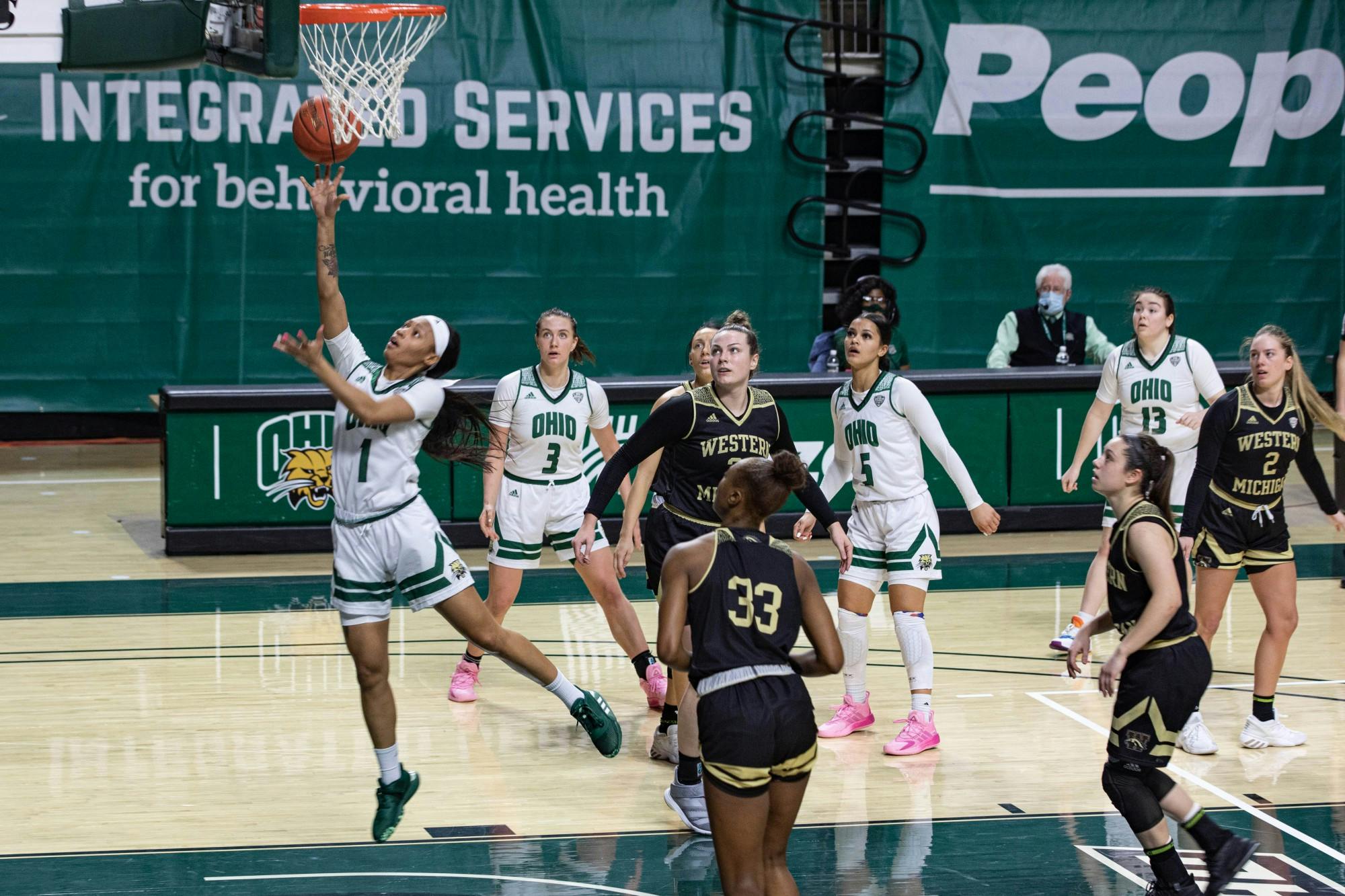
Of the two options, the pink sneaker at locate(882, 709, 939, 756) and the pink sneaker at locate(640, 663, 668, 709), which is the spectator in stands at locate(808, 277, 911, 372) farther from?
the pink sneaker at locate(882, 709, 939, 756)

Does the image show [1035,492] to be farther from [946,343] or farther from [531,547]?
[531,547]

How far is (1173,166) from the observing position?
16016 millimetres

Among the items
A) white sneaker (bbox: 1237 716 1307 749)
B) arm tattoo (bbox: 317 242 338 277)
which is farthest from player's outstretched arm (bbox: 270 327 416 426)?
white sneaker (bbox: 1237 716 1307 749)

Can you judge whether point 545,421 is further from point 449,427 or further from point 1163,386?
point 1163,386

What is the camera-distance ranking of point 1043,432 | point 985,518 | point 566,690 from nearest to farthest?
point 566,690 < point 985,518 < point 1043,432

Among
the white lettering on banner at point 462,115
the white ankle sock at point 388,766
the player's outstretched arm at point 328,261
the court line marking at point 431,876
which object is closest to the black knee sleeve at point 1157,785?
the court line marking at point 431,876

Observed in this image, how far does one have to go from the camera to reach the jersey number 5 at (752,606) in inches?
183

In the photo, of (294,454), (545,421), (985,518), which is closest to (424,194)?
(294,454)

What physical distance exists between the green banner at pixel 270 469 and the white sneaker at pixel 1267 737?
190 inches

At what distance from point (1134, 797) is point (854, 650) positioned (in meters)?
2.18

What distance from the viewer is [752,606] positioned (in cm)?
466

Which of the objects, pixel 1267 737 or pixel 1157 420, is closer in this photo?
pixel 1267 737

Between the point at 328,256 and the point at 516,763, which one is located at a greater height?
the point at 328,256

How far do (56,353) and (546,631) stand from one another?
24.0 feet
